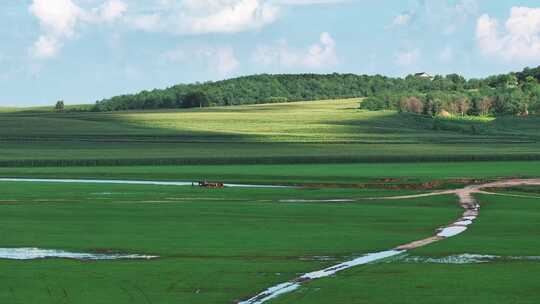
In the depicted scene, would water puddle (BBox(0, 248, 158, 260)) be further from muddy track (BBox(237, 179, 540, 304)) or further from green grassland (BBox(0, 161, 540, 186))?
green grassland (BBox(0, 161, 540, 186))

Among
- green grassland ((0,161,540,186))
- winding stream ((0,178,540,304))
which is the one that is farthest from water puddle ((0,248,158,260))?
green grassland ((0,161,540,186))

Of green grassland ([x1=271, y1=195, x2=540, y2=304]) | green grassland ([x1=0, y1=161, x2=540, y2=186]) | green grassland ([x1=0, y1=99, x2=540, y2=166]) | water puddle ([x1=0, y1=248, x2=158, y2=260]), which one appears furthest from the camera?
green grassland ([x1=0, y1=99, x2=540, y2=166])

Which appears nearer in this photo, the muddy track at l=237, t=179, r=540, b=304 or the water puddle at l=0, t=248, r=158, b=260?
the muddy track at l=237, t=179, r=540, b=304

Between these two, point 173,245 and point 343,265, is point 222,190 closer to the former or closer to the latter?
point 173,245

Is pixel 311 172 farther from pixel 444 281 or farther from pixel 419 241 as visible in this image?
pixel 444 281

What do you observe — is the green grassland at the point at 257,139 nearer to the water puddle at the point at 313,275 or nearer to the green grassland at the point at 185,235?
the green grassland at the point at 185,235

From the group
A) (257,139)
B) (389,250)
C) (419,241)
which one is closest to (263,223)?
(419,241)
